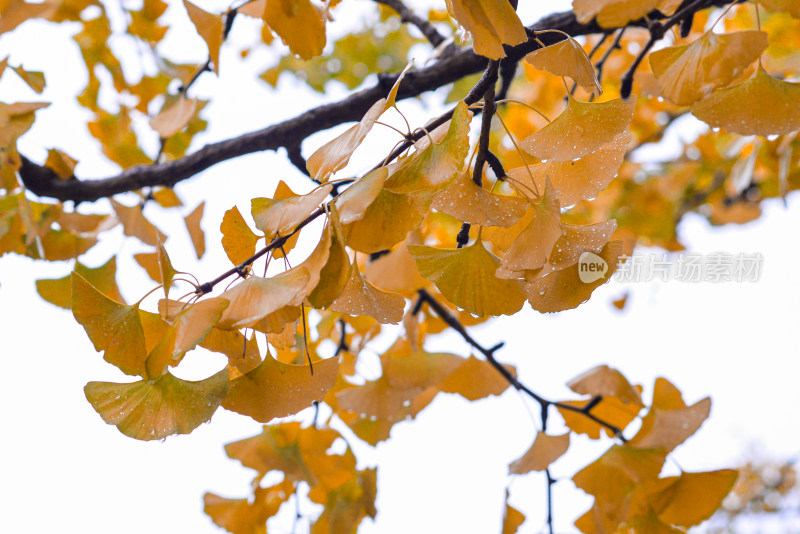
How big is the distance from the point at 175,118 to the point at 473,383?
43 centimetres

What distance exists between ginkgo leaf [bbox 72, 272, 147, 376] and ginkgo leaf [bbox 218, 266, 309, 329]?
0.28 ft

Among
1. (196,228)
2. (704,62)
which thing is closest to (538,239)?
(704,62)

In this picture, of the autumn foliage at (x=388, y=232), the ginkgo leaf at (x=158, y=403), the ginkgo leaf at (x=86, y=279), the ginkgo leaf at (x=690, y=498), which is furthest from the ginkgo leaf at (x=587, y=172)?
the ginkgo leaf at (x=86, y=279)

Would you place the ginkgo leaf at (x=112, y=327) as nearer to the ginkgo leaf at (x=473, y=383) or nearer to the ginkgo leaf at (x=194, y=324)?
the ginkgo leaf at (x=194, y=324)

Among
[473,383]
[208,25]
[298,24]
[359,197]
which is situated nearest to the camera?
[359,197]

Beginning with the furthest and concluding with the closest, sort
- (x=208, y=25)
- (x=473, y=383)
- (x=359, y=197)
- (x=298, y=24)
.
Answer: (x=473, y=383) < (x=208, y=25) < (x=298, y=24) < (x=359, y=197)

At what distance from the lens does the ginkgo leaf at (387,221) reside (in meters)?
0.26

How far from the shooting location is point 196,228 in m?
0.62

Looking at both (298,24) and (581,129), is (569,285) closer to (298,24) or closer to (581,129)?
(581,129)

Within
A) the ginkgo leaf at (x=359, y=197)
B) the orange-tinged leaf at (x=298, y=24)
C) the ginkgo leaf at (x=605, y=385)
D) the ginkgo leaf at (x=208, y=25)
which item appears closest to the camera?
the ginkgo leaf at (x=359, y=197)

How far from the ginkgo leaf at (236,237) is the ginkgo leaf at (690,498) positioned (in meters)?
0.43

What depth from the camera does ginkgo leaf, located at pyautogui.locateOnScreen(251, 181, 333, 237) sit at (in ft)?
0.87

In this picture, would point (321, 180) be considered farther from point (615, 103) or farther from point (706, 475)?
point (706, 475)

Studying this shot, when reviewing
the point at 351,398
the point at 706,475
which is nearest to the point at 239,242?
the point at 351,398
